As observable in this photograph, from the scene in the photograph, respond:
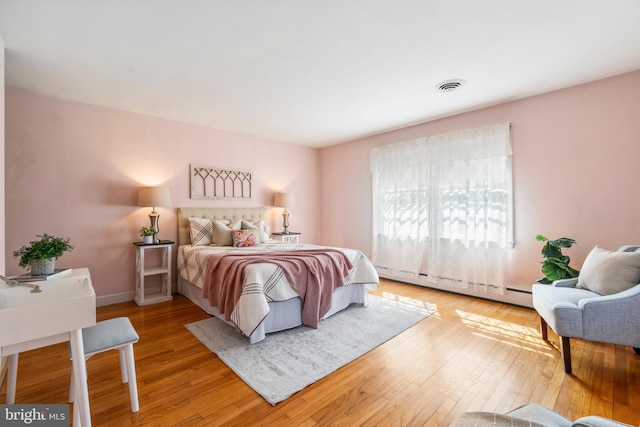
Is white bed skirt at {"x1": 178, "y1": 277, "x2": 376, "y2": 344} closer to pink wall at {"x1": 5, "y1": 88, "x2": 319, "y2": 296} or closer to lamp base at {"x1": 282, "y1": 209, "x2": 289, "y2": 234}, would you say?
pink wall at {"x1": 5, "y1": 88, "x2": 319, "y2": 296}

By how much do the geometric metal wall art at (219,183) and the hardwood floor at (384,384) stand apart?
2215 mm

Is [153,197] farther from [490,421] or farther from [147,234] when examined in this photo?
[490,421]

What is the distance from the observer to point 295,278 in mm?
2715

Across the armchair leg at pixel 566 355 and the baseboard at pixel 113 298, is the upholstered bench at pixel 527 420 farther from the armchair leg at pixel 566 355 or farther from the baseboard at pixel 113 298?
the baseboard at pixel 113 298

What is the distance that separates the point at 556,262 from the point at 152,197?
467cm

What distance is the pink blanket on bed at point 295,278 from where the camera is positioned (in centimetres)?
262

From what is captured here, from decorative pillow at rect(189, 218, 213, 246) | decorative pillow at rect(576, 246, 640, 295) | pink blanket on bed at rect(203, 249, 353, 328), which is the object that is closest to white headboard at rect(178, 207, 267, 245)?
decorative pillow at rect(189, 218, 213, 246)

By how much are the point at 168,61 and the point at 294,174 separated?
10.7 feet

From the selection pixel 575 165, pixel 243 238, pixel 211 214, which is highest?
pixel 575 165

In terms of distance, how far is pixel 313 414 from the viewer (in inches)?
64.1

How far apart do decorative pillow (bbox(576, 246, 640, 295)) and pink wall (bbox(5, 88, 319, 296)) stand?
14.9 ft

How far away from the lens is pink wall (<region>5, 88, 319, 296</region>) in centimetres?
301

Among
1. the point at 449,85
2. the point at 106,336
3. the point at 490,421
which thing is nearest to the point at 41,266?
the point at 106,336

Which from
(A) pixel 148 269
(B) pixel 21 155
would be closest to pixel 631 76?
(A) pixel 148 269
